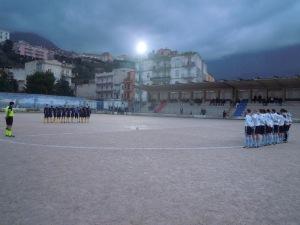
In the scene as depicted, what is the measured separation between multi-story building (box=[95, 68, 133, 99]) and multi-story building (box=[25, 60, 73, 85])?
43.2ft

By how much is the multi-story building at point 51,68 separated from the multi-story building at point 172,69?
93.9 feet

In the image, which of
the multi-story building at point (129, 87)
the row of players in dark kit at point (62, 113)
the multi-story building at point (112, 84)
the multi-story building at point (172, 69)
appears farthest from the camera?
the multi-story building at point (112, 84)

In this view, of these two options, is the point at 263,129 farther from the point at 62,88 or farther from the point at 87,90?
the point at 87,90

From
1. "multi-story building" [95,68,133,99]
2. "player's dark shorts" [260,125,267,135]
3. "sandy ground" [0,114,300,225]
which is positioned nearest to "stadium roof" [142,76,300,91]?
"multi-story building" [95,68,133,99]

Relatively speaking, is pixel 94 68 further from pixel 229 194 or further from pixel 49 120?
pixel 229 194

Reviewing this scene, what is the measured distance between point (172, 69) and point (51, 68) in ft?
140

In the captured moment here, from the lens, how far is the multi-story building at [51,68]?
11077cm

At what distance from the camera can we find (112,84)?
108 m

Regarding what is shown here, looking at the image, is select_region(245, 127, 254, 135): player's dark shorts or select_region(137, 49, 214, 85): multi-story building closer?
select_region(245, 127, 254, 135): player's dark shorts

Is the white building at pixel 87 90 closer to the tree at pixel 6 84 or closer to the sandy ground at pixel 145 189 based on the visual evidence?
the tree at pixel 6 84

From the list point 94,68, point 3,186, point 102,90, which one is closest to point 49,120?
point 3,186

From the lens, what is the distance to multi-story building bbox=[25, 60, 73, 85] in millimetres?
110769

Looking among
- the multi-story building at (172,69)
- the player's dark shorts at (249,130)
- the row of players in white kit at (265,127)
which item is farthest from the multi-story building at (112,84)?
the player's dark shorts at (249,130)

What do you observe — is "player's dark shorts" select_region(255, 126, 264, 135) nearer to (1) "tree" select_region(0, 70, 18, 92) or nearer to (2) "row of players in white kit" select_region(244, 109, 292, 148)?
(2) "row of players in white kit" select_region(244, 109, 292, 148)
